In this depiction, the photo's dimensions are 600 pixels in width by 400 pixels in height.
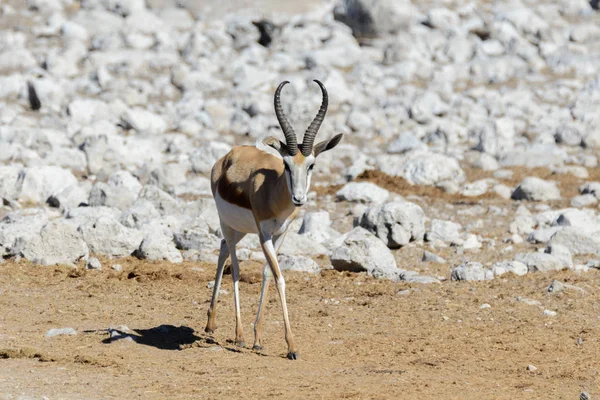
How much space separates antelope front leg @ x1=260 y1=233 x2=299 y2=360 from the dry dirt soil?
0.55ft

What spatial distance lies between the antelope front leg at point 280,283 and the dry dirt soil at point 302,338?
0.17 m

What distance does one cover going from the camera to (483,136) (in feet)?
78.8

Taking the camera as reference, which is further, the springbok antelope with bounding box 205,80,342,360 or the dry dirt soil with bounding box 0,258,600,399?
the springbok antelope with bounding box 205,80,342,360

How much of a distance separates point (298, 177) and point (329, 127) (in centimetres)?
1637

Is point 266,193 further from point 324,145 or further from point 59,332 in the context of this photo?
point 59,332

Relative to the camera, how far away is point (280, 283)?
30.5 ft

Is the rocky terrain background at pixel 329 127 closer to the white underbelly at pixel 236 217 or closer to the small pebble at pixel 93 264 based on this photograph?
the small pebble at pixel 93 264

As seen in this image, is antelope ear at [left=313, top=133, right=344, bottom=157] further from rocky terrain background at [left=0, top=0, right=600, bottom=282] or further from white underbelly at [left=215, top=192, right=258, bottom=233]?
rocky terrain background at [left=0, top=0, right=600, bottom=282]

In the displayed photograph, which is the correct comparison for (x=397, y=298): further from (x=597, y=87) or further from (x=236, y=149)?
(x=597, y=87)

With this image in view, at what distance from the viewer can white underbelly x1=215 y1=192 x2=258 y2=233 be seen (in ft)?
32.3

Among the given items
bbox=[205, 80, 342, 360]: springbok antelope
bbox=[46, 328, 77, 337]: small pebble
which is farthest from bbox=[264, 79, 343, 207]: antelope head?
bbox=[46, 328, 77, 337]: small pebble

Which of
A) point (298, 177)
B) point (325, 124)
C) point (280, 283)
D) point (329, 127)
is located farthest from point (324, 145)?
point (325, 124)

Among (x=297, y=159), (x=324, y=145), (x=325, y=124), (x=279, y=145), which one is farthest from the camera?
(x=325, y=124)

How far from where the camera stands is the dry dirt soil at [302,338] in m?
7.90
